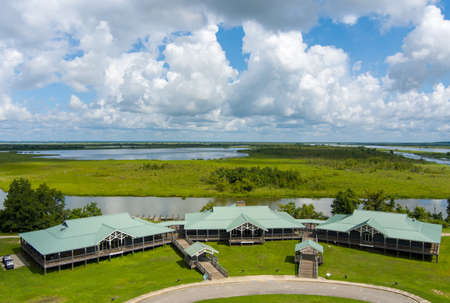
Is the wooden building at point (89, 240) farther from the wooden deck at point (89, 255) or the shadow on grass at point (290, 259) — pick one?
the shadow on grass at point (290, 259)

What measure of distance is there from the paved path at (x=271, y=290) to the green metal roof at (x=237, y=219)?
41.0 ft

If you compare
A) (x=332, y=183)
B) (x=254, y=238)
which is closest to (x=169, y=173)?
(x=332, y=183)

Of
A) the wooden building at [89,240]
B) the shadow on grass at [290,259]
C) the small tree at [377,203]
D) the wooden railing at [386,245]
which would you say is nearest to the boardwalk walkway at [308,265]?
the shadow on grass at [290,259]

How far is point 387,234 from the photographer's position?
4138 centimetres

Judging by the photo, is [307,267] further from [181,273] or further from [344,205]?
[344,205]

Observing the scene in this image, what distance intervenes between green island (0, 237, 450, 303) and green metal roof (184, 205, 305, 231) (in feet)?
11.0

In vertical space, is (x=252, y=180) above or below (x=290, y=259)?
above

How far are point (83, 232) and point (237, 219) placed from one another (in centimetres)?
2096

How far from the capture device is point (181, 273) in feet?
116

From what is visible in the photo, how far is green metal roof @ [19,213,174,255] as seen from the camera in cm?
3728

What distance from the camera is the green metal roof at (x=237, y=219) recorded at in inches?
1799

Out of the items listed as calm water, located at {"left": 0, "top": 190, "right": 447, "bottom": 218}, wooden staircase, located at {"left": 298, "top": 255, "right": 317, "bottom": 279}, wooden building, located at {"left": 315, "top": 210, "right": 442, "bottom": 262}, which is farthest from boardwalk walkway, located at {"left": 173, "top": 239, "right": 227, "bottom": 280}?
calm water, located at {"left": 0, "top": 190, "right": 447, "bottom": 218}

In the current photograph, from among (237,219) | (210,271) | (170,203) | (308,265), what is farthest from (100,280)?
(170,203)

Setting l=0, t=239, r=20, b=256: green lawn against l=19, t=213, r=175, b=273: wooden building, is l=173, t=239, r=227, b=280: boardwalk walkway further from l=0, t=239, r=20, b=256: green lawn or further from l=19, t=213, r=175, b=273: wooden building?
l=0, t=239, r=20, b=256: green lawn
